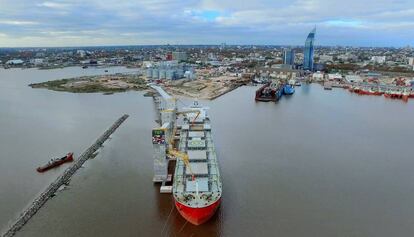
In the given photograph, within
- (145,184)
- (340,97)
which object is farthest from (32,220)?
(340,97)

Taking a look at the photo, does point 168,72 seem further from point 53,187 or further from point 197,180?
point 197,180

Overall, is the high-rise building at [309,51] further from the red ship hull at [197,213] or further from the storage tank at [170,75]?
the red ship hull at [197,213]

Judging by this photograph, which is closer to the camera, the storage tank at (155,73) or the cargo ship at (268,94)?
the cargo ship at (268,94)

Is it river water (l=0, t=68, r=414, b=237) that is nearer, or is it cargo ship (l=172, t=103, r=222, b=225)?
cargo ship (l=172, t=103, r=222, b=225)

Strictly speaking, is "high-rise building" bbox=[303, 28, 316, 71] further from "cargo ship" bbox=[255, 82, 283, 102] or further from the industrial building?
"cargo ship" bbox=[255, 82, 283, 102]

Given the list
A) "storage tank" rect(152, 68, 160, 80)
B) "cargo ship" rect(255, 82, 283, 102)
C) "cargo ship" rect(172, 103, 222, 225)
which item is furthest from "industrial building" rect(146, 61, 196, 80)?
"cargo ship" rect(172, 103, 222, 225)

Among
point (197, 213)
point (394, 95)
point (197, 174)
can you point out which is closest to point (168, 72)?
point (394, 95)

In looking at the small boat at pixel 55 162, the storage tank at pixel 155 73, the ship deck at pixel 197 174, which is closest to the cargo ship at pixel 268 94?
the ship deck at pixel 197 174
